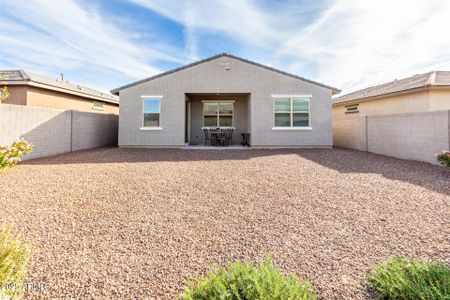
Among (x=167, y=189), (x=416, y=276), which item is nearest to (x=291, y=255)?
(x=416, y=276)

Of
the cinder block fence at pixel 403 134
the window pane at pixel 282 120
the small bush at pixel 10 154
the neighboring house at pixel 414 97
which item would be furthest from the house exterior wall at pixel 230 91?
the small bush at pixel 10 154

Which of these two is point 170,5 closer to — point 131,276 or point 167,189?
point 167,189

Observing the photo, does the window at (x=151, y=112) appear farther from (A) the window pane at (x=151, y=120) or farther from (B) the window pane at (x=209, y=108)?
(B) the window pane at (x=209, y=108)

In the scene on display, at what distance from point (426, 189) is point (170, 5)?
499 inches

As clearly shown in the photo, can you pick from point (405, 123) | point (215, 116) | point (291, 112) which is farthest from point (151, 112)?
point (405, 123)

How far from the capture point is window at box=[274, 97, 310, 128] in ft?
44.7

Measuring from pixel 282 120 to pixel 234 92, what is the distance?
3.38 metres

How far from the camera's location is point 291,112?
13.7 meters

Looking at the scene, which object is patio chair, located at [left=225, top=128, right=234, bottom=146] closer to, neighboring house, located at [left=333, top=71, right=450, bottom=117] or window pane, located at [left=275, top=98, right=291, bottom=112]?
window pane, located at [left=275, top=98, right=291, bottom=112]

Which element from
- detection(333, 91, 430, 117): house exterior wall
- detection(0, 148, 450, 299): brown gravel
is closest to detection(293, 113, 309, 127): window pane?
detection(333, 91, 430, 117): house exterior wall

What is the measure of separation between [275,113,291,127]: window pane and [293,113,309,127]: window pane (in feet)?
1.21

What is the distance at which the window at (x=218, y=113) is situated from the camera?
15961 mm

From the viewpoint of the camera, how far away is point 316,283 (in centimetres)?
234

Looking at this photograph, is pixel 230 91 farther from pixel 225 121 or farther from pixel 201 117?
pixel 201 117
